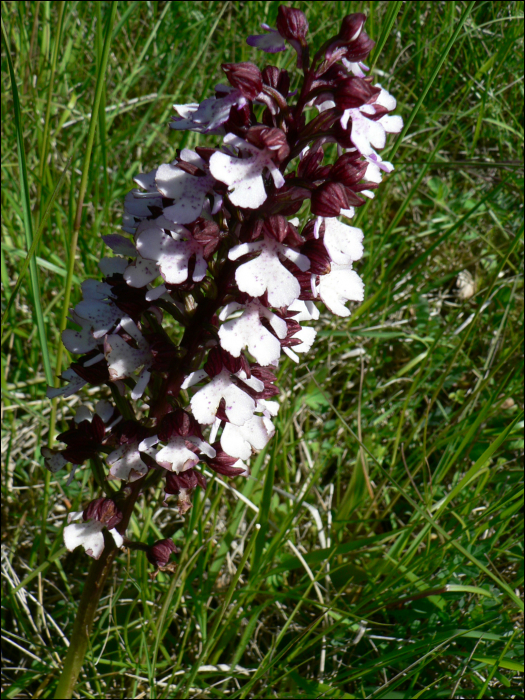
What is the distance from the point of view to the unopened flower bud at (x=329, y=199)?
95cm

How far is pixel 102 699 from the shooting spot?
5.25 feet

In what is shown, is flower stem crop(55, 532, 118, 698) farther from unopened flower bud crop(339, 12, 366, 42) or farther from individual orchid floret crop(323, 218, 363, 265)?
unopened flower bud crop(339, 12, 366, 42)

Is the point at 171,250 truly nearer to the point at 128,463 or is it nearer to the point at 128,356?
the point at 128,356

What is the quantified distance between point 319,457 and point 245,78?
1.33m

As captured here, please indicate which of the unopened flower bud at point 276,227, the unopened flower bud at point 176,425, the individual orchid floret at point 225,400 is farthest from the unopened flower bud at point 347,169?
the unopened flower bud at point 176,425

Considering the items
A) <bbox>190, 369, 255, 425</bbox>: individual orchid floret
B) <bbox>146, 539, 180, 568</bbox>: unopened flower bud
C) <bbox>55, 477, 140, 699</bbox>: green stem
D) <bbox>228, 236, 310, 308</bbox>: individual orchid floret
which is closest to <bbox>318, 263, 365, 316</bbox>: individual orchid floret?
<bbox>228, 236, 310, 308</bbox>: individual orchid floret

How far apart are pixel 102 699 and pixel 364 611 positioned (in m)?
0.70

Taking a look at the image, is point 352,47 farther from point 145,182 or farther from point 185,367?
point 185,367

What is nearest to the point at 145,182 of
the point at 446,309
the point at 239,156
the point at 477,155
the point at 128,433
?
the point at 239,156

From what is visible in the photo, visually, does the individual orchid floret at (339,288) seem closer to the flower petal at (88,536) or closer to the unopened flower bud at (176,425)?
the unopened flower bud at (176,425)

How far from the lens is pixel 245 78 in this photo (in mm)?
926

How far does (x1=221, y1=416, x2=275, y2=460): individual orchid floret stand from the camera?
1117mm

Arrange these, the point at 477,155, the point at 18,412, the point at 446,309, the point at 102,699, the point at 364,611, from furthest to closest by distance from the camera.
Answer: the point at 477,155 → the point at 446,309 → the point at 18,412 → the point at 364,611 → the point at 102,699

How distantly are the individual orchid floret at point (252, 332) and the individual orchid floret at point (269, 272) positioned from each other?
5cm
